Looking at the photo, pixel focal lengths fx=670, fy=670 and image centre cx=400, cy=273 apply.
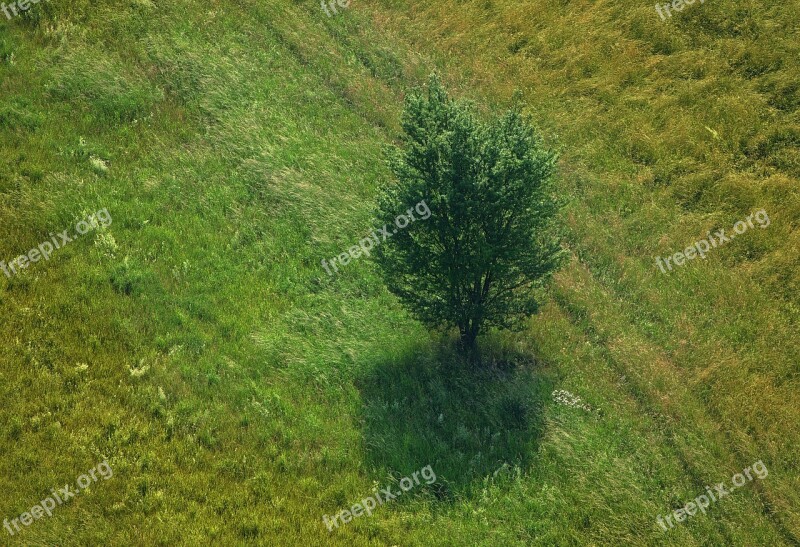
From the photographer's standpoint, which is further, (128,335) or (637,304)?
(637,304)

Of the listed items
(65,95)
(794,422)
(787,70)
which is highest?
(65,95)

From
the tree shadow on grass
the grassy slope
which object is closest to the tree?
the tree shadow on grass

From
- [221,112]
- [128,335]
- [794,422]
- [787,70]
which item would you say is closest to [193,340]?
[128,335]

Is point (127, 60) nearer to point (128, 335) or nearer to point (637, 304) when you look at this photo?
point (128, 335)

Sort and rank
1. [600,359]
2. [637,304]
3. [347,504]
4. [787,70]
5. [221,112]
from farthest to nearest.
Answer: [787,70] < [221,112] < [637,304] < [600,359] < [347,504]

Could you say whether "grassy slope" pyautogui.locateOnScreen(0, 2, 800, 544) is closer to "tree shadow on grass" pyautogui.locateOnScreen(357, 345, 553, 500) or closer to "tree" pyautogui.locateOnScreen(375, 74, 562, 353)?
"tree shadow on grass" pyautogui.locateOnScreen(357, 345, 553, 500)

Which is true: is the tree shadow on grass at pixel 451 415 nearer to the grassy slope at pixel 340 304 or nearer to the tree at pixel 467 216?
the grassy slope at pixel 340 304

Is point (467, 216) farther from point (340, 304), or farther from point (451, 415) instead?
point (451, 415)
